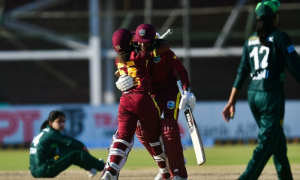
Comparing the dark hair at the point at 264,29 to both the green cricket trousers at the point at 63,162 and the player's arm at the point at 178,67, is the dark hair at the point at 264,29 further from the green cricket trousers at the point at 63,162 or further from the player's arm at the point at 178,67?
the green cricket trousers at the point at 63,162

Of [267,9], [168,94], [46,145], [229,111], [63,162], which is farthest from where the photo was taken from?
[46,145]

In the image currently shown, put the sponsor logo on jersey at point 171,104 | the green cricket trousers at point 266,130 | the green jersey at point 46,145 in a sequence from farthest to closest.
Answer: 1. the green jersey at point 46,145
2. the sponsor logo on jersey at point 171,104
3. the green cricket trousers at point 266,130

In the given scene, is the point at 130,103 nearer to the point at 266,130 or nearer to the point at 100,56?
the point at 266,130

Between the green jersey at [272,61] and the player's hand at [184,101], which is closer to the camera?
the green jersey at [272,61]

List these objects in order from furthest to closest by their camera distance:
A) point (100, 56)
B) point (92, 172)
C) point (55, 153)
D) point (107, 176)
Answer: point (100, 56), point (92, 172), point (55, 153), point (107, 176)

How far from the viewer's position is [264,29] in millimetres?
6477

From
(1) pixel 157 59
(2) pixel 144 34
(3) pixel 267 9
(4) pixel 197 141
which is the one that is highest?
(3) pixel 267 9

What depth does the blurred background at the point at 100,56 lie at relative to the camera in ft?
65.7

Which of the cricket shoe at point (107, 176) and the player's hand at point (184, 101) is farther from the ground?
the player's hand at point (184, 101)

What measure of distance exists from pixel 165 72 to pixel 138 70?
2.21ft

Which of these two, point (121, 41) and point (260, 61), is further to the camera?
point (121, 41)

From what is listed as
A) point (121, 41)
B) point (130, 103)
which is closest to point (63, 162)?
point (130, 103)

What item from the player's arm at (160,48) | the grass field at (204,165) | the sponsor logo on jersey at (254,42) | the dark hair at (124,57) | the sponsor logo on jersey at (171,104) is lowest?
the grass field at (204,165)

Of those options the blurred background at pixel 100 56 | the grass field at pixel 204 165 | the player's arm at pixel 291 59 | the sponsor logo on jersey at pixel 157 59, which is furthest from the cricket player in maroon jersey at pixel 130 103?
the blurred background at pixel 100 56
